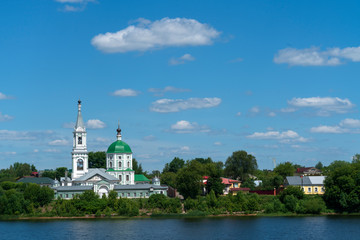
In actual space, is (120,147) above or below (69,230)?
above

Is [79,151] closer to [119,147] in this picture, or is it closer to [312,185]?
[119,147]

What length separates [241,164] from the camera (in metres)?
101

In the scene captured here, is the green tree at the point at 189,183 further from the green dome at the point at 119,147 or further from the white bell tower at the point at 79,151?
the white bell tower at the point at 79,151

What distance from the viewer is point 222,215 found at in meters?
71.6

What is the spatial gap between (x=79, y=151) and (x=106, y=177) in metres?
7.80

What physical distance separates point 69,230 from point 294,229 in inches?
906

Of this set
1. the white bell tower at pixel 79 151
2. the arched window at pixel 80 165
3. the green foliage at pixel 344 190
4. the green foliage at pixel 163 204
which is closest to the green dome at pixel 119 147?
the white bell tower at pixel 79 151

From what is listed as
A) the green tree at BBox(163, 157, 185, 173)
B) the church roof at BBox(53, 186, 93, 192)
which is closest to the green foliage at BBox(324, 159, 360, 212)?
the church roof at BBox(53, 186, 93, 192)

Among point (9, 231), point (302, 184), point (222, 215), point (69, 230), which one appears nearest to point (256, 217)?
point (222, 215)

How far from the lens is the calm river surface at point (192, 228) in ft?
169

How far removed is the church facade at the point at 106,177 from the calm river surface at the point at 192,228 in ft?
45.0

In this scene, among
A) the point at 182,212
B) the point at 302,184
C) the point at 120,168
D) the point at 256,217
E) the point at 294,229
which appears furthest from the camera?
the point at 120,168

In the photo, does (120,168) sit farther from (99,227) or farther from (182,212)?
(99,227)

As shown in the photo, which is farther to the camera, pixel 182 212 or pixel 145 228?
pixel 182 212
